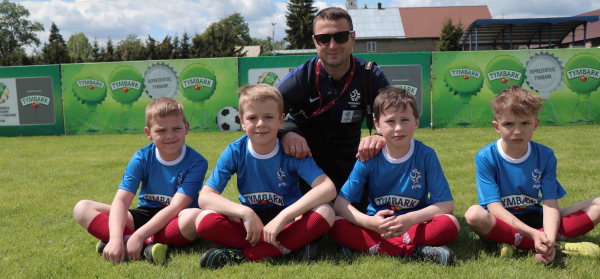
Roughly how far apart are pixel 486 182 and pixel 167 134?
2.24 meters

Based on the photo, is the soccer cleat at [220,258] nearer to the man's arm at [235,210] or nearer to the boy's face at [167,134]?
the man's arm at [235,210]

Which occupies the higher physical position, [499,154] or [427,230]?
[499,154]

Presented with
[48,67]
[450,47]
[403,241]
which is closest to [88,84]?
[48,67]

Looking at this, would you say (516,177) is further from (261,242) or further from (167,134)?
(167,134)

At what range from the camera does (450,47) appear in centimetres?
3900

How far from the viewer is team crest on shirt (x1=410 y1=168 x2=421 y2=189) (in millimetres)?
2787

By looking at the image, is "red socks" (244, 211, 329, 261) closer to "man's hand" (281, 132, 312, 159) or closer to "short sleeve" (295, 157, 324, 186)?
"short sleeve" (295, 157, 324, 186)

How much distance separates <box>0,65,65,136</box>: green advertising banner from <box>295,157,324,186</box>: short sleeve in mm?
10698

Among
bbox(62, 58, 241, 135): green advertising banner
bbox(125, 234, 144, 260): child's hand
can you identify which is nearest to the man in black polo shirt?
bbox(125, 234, 144, 260): child's hand

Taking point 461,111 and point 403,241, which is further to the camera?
point 461,111

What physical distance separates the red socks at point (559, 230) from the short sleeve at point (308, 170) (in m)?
1.18

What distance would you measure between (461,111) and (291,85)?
7.68m

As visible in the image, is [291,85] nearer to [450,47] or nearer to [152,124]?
[152,124]

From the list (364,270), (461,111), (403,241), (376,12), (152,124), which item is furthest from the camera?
(376,12)
